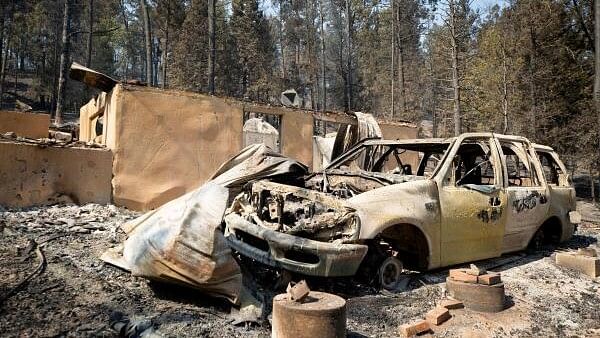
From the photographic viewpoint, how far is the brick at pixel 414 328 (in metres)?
3.45

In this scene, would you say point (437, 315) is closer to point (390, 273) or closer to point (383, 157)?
point (390, 273)

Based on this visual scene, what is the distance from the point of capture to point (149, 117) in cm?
905

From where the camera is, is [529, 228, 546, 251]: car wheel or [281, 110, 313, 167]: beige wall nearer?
[529, 228, 546, 251]: car wheel

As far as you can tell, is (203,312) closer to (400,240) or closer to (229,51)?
(400,240)

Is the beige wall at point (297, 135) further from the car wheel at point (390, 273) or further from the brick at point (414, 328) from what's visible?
the brick at point (414, 328)

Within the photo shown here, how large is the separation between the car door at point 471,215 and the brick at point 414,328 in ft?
4.31

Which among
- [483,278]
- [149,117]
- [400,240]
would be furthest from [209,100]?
[483,278]

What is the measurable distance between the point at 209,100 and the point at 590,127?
44.4ft

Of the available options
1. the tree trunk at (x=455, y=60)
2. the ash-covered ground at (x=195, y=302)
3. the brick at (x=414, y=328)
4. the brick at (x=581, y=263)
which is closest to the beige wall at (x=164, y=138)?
the ash-covered ground at (x=195, y=302)

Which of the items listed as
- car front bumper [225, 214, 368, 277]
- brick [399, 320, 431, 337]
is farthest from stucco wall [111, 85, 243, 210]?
brick [399, 320, 431, 337]

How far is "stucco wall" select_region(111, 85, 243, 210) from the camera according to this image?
8.75m

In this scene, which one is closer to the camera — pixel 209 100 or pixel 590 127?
pixel 209 100

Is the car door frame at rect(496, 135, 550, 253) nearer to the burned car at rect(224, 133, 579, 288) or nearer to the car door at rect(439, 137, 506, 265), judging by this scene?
the burned car at rect(224, 133, 579, 288)

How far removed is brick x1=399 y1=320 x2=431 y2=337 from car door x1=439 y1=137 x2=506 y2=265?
131 cm
